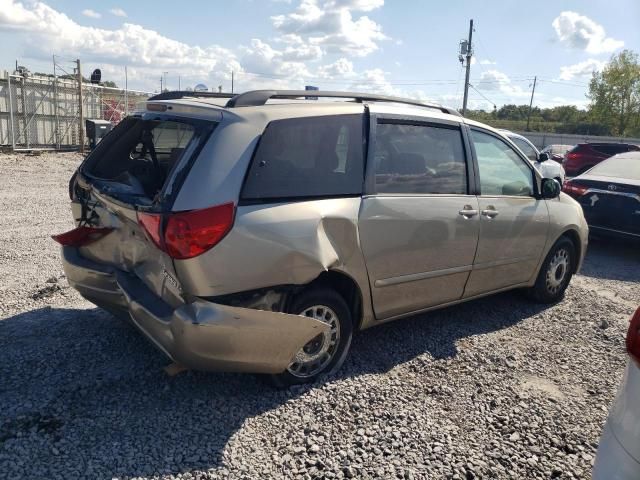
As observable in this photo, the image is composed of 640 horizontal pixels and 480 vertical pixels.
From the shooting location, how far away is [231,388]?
349cm

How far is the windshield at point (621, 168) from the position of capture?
27.2ft

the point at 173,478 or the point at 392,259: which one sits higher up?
the point at 392,259

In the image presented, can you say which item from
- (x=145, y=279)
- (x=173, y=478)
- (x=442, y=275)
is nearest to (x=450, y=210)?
(x=442, y=275)

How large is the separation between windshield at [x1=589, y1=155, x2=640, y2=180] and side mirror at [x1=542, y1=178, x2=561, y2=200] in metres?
3.97

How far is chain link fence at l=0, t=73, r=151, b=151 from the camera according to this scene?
57.0 ft

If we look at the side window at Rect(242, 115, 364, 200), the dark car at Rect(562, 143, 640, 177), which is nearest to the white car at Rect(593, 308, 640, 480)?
the side window at Rect(242, 115, 364, 200)

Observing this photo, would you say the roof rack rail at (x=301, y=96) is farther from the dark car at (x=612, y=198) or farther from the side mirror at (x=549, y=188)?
the dark car at (x=612, y=198)

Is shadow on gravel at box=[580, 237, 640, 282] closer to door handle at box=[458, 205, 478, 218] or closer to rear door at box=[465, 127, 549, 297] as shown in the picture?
rear door at box=[465, 127, 549, 297]

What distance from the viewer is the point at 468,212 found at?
13.8 feet

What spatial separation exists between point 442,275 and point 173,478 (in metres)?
2.40

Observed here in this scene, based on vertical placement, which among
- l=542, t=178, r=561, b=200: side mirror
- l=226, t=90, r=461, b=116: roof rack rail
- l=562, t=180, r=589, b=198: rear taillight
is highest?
l=226, t=90, r=461, b=116: roof rack rail

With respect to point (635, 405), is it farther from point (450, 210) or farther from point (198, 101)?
point (198, 101)

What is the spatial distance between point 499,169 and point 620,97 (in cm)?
6194

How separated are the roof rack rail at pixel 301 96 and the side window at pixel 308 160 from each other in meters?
0.26
